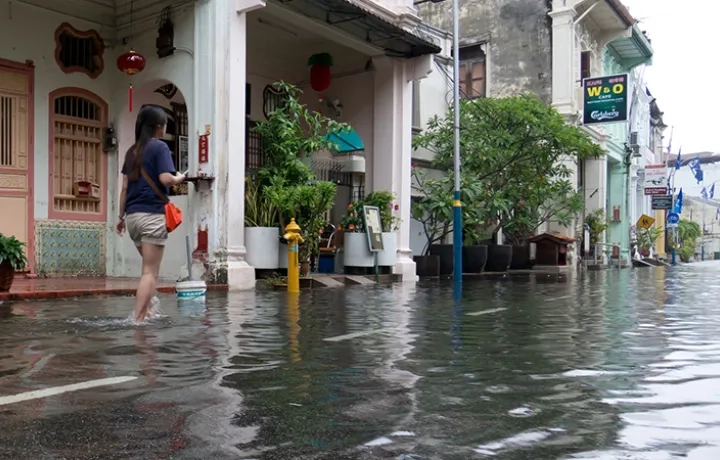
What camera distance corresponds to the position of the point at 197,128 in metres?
11.5

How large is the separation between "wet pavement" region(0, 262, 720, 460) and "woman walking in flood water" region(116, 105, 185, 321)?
0.46 m

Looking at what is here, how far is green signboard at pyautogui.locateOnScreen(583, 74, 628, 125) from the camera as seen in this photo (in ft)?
79.8

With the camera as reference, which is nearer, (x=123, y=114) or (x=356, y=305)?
(x=356, y=305)

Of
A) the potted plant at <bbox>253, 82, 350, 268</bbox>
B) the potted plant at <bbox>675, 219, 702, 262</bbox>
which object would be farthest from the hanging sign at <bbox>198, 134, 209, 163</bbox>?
the potted plant at <bbox>675, 219, 702, 262</bbox>

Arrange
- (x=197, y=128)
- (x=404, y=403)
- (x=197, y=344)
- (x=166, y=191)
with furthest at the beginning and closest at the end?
(x=197, y=128) → (x=166, y=191) → (x=197, y=344) → (x=404, y=403)

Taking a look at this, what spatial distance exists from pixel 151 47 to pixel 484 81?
19379 mm

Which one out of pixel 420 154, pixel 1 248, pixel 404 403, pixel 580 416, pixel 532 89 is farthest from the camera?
pixel 532 89

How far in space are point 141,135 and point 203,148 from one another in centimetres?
497

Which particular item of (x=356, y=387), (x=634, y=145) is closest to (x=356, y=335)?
(x=356, y=387)

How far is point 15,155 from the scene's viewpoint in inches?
457

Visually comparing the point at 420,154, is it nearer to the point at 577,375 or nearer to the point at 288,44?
the point at 288,44

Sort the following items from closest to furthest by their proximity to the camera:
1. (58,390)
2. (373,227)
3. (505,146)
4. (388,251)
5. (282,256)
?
1. (58,390)
2. (282,256)
3. (373,227)
4. (388,251)
5. (505,146)

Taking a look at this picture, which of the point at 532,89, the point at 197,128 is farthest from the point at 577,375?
the point at 532,89

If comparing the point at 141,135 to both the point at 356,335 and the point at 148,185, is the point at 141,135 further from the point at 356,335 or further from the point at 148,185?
the point at 356,335
